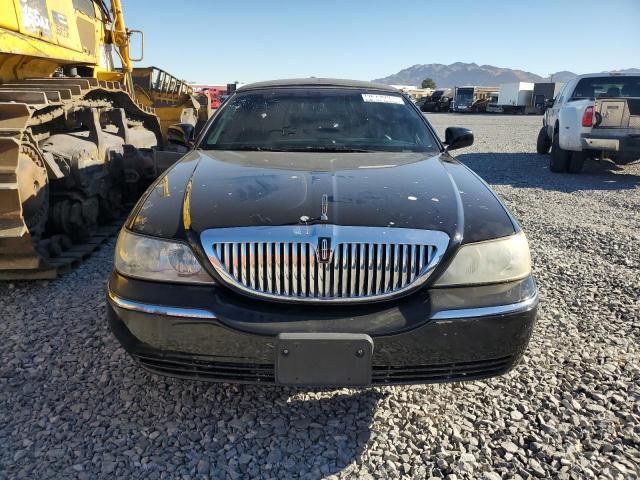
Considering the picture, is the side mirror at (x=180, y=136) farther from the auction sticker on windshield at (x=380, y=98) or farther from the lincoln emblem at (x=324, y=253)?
the lincoln emblem at (x=324, y=253)

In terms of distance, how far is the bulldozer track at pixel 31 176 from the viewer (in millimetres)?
3455

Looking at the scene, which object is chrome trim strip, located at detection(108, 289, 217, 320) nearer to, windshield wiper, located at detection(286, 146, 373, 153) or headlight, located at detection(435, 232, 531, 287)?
headlight, located at detection(435, 232, 531, 287)

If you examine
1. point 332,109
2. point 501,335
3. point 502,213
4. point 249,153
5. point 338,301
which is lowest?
point 501,335

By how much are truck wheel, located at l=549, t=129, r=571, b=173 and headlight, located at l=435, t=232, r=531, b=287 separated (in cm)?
822

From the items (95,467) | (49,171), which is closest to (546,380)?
(95,467)

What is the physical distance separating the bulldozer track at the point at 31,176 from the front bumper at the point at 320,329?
1884mm

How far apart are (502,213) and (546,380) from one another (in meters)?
0.98

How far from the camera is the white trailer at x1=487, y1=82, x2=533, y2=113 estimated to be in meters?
40.3

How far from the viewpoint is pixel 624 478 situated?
2027mm

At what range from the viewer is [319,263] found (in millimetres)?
2031

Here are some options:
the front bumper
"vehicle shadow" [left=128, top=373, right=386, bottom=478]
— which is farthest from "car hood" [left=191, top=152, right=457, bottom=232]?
"vehicle shadow" [left=128, top=373, right=386, bottom=478]

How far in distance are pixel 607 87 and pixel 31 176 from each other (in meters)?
10.1

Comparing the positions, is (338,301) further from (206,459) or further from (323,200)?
(206,459)

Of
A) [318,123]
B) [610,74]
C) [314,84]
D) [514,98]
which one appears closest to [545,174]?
[610,74]
